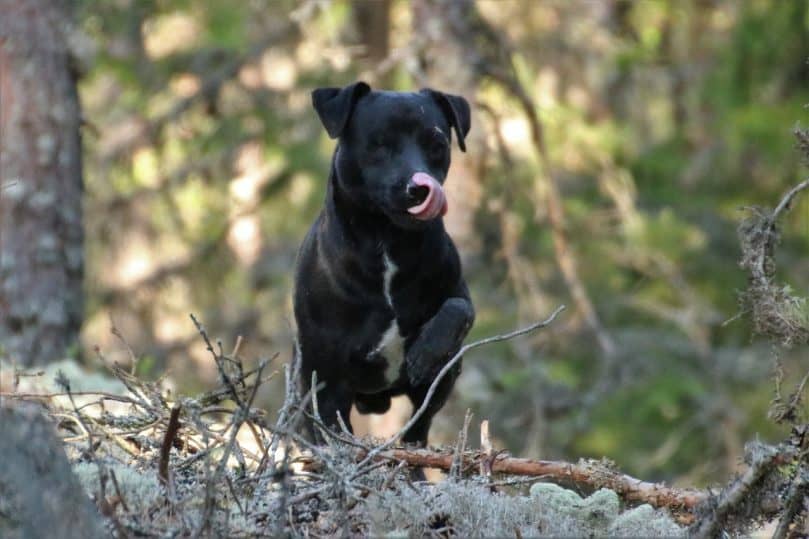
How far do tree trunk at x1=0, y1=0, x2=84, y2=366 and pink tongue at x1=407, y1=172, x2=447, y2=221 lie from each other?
445 centimetres

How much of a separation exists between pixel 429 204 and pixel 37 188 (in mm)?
4609

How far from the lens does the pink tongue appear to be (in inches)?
238

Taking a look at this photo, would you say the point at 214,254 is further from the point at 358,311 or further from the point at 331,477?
the point at 331,477

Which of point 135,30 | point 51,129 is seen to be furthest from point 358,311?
point 135,30

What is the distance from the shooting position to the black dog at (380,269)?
6.19 metres

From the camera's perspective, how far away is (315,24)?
18094mm

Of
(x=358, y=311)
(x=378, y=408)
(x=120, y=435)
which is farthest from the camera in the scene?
(x=378, y=408)

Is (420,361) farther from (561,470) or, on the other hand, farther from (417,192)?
(561,470)

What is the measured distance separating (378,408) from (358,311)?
818mm

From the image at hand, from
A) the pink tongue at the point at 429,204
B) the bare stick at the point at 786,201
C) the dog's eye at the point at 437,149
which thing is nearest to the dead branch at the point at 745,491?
the bare stick at the point at 786,201

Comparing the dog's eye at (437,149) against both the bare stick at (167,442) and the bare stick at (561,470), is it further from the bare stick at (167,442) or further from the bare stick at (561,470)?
the bare stick at (167,442)

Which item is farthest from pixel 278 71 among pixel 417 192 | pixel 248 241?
pixel 417 192

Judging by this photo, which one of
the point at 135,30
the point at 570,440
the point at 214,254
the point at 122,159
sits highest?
the point at 135,30

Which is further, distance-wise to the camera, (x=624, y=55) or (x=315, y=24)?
(x=315, y=24)
